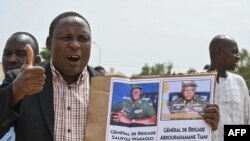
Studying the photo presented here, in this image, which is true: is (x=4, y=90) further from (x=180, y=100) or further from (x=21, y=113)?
(x=180, y=100)

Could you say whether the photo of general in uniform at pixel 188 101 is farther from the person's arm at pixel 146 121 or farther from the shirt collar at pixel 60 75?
the shirt collar at pixel 60 75

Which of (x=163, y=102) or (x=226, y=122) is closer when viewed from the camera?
(x=163, y=102)

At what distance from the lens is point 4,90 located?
7.32 ft

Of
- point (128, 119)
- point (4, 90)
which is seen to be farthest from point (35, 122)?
point (128, 119)

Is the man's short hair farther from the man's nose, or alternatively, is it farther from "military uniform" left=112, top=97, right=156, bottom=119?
the man's nose

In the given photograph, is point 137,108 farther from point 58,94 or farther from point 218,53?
point 218,53

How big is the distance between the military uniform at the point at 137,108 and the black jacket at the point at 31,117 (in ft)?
1.05

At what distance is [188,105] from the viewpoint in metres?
2.46

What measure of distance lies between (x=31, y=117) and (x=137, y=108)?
51cm

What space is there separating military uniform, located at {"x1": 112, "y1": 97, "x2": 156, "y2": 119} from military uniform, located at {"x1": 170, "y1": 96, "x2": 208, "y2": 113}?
0.10 m

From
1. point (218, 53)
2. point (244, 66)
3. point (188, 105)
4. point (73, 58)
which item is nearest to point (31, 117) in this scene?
point (73, 58)

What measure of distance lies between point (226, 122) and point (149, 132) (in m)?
2.07

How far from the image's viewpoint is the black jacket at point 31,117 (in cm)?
224

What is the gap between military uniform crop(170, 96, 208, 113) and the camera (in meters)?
2.44
